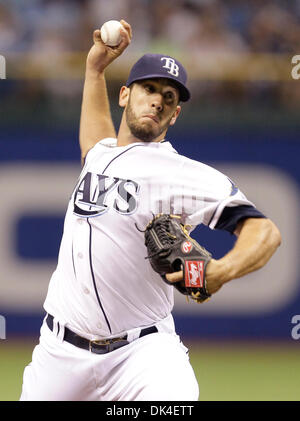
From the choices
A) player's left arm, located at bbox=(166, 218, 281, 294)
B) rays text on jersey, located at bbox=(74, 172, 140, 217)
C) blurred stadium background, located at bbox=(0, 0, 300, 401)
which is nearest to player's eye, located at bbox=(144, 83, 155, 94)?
rays text on jersey, located at bbox=(74, 172, 140, 217)

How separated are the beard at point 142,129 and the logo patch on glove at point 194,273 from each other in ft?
3.01

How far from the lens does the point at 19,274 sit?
817cm

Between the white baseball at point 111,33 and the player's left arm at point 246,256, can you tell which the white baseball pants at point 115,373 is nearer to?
the player's left arm at point 246,256

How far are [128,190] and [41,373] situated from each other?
40.2 inches

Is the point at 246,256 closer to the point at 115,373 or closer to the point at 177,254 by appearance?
the point at 177,254

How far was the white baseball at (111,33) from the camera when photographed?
468 centimetres

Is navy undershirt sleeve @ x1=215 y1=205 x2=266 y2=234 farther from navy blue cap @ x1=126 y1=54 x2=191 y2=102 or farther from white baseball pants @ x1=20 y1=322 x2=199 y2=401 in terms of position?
navy blue cap @ x1=126 y1=54 x2=191 y2=102

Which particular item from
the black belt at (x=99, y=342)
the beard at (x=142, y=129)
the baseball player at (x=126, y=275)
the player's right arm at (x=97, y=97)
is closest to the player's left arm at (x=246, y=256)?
the baseball player at (x=126, y=275)

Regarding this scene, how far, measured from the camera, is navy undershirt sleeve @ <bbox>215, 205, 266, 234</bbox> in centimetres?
367

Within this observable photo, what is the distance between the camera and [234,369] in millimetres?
7543

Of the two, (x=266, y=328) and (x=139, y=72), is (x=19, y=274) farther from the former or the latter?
(x=139, y=72)

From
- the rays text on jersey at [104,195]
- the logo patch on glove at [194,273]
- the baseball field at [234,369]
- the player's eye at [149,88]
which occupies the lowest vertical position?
the baseball field at [234,369]

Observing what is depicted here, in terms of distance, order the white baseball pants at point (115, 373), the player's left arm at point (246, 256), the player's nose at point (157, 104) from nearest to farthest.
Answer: the player's left arm at point (246, 256)
the white baseball pants at point (115, 373)
the player's nose at point (157, 104)

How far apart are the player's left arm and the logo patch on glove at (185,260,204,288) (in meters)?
0.03
